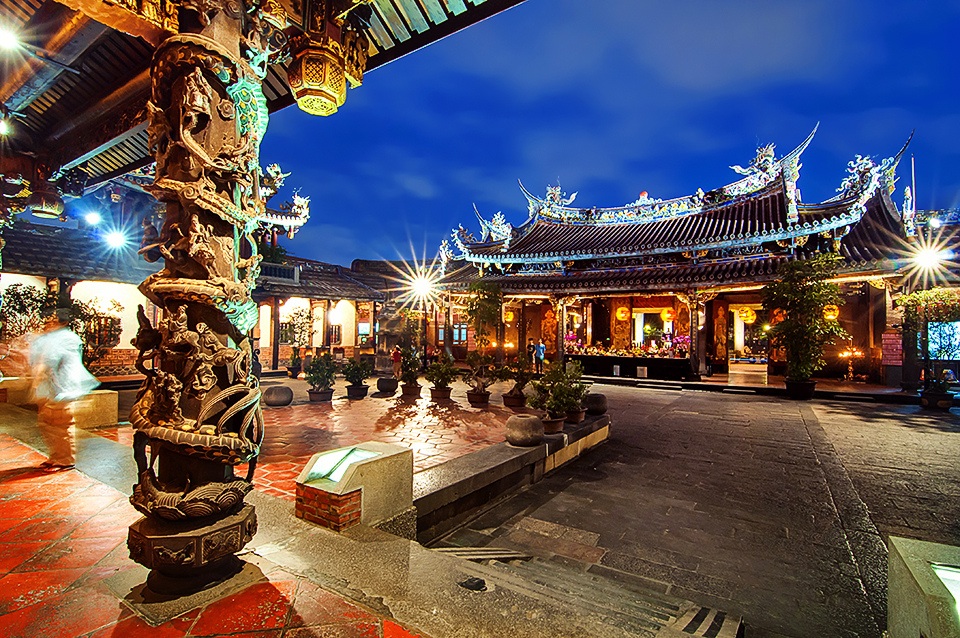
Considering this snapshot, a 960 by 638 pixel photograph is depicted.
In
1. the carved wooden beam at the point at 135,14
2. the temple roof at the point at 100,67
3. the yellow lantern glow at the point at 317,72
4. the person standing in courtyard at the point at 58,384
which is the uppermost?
the temple roof at the point at 100,67

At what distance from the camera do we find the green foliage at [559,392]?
767 centimetres

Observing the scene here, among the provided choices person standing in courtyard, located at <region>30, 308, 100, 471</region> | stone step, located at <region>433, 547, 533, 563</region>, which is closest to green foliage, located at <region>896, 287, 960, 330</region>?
stone step, located at <region>433, 547, 533, 563</region>

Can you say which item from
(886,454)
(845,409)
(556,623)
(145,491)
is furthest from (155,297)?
(845,409)

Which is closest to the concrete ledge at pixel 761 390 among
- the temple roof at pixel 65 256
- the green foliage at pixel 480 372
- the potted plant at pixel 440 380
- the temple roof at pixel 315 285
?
the green foliage at pixel 480 372

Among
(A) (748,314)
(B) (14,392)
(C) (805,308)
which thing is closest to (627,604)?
(B) (14,392)

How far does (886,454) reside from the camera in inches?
300

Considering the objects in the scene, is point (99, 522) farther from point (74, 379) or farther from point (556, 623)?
point (556, 623)

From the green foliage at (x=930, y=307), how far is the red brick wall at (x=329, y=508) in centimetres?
1597

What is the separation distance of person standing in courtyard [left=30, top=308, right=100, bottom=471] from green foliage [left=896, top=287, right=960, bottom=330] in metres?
18.3

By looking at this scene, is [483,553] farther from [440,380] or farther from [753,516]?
[440,380]

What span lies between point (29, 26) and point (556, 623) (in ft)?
18.3

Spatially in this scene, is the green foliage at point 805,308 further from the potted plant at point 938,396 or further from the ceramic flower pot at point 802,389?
the potted plant at point 938,396

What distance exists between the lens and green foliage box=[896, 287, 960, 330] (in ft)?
39.2

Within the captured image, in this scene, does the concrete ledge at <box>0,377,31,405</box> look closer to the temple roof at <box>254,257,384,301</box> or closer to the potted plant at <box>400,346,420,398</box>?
the potted plant at <box>400,346,420,398</box>
